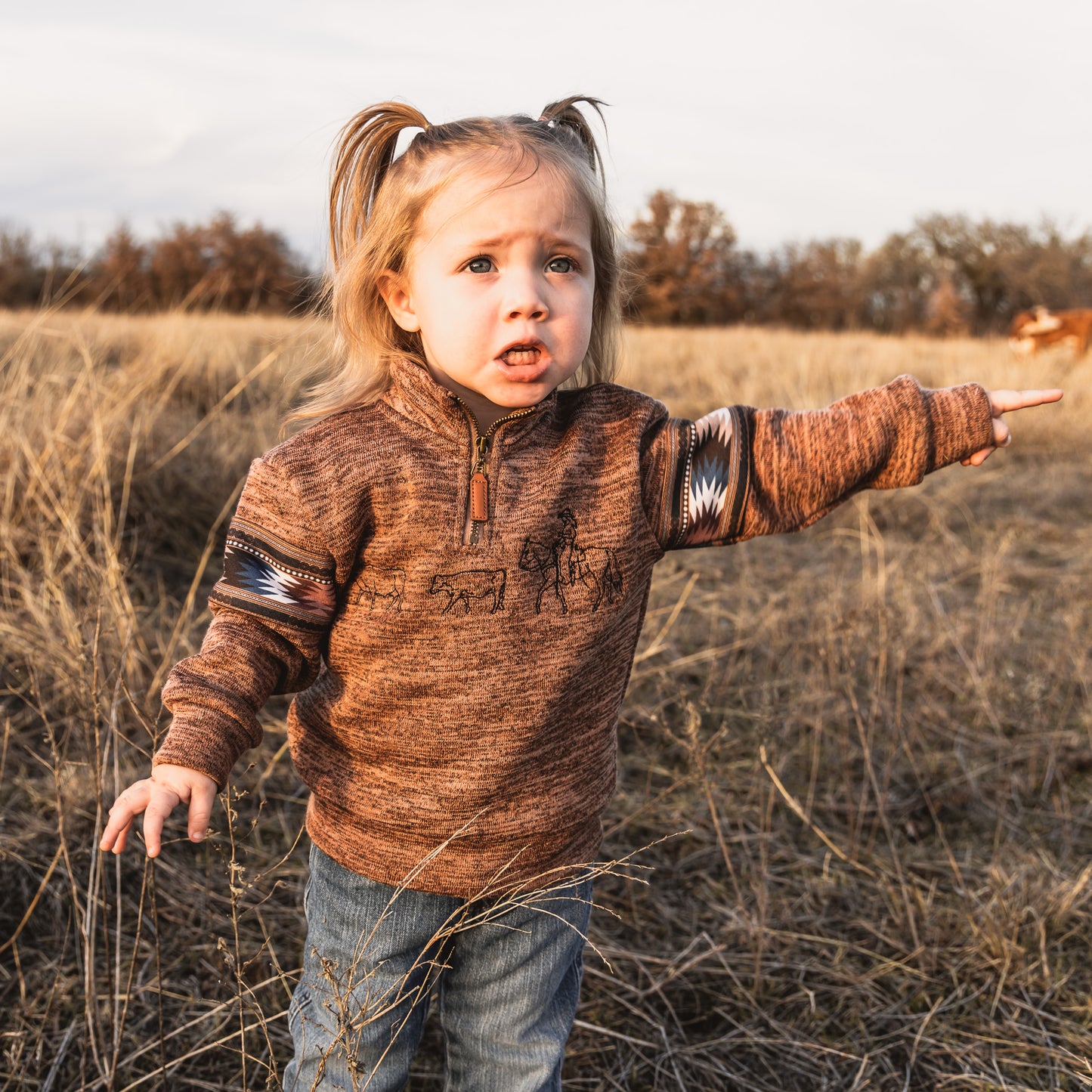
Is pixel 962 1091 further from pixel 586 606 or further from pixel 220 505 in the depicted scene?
pixel 220 505

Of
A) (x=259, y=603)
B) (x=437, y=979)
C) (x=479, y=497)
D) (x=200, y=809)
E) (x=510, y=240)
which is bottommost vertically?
(x=437, y=979)

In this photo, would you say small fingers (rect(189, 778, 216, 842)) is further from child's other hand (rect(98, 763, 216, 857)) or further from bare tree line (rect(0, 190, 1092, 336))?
bare tree line (rect(0, 190, 1092, 336))

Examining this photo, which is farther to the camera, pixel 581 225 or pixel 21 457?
pixel 21 457

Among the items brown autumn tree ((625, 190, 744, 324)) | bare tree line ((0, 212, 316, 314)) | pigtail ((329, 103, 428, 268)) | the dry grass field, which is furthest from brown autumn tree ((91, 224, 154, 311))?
pigtail ((329, 103, 428, 268))

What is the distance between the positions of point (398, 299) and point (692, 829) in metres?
0.88

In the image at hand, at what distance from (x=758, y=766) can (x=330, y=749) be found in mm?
1253

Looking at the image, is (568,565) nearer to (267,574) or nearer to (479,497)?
(479,497)

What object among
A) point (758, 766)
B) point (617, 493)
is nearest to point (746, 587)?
point (758, 766)

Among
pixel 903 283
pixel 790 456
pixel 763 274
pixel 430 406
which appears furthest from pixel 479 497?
pixel 903 283

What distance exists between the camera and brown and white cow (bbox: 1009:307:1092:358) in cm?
933

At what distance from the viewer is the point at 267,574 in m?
1.12

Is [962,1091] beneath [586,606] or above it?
beneath

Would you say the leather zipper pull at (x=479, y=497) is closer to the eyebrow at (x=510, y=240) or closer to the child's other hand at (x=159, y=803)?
the eyebrow at (x=510, y=240)

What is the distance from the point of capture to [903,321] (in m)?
22.5
